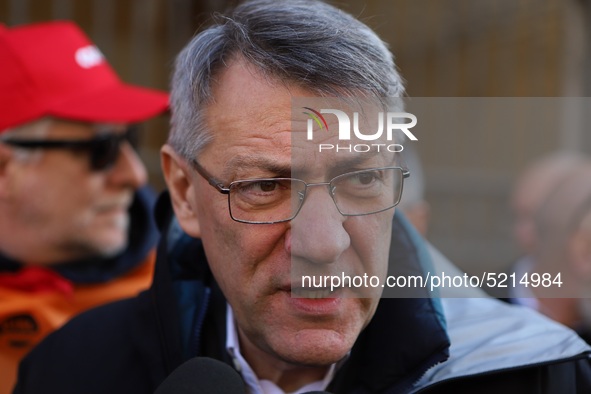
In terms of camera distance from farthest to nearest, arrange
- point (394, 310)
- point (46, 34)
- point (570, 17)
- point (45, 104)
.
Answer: point (570, 17), point (46, 34), point (45, 104), point (394, 310)

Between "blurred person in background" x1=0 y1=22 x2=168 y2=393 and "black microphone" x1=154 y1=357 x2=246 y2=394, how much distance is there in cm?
159

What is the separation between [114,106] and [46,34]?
16.7 inches

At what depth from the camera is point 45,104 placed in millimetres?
3158

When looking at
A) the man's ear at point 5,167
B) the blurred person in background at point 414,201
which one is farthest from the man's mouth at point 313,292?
the man's ear at point 5,167

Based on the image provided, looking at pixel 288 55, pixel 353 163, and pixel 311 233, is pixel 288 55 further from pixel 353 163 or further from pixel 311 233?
pixel 311 233

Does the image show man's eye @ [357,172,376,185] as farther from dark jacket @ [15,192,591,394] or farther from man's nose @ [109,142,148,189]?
man's nose @ [109,142,148,189]

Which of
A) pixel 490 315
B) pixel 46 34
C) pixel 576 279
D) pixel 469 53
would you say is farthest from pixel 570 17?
pixel 490 315

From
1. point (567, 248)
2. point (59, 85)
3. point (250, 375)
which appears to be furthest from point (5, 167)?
point (567, 248)

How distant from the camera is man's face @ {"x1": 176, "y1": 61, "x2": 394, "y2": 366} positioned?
1690mm

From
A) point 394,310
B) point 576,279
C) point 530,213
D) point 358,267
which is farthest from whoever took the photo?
point 530,213

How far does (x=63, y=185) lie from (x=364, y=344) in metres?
1.54

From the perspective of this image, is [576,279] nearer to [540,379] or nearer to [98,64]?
[540,379]

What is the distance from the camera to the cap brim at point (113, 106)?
10.2 ft

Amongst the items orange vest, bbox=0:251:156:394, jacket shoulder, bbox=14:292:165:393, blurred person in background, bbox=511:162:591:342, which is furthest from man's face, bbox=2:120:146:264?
blurred person in background, bbox=511:162:591:342
